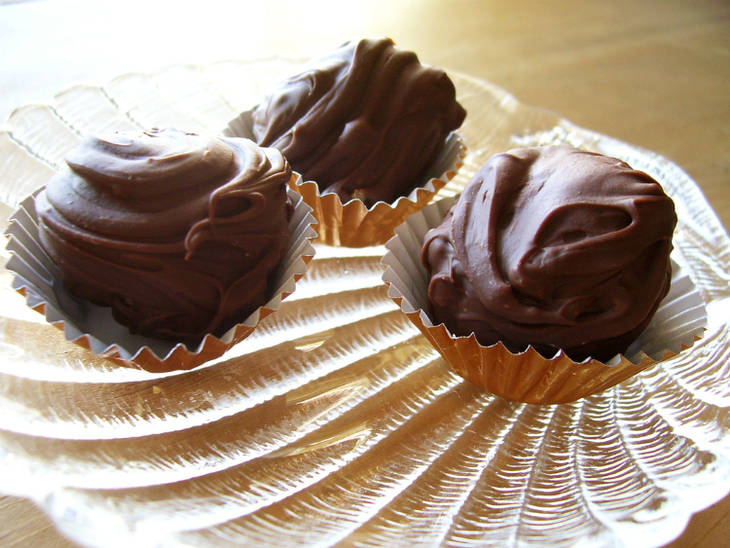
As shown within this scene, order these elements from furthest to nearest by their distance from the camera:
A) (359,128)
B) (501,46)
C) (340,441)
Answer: (501,46) < (359,128) < (340,441)

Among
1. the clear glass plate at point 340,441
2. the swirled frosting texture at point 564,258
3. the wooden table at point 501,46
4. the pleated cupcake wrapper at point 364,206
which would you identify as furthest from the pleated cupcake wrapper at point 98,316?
the wooden table at point 501,46

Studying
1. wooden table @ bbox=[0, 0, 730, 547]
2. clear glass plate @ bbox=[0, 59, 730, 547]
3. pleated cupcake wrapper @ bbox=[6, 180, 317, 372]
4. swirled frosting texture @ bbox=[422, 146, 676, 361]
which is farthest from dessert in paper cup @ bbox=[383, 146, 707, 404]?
wooden table @ bbox=[0, 0, 730, 547]

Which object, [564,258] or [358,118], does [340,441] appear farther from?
[358,118]

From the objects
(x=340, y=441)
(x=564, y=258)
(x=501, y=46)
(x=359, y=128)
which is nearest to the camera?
(x=564, y=258)

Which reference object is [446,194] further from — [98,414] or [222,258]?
[98,414]

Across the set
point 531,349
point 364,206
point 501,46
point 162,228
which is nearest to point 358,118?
point 364,206

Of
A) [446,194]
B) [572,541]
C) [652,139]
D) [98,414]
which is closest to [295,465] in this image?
[98,414]

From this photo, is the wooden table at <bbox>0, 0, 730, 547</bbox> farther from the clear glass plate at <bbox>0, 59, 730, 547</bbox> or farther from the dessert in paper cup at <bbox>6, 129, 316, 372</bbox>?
the dessert in paper cup at <bbox>6, 129, 316, 372</bbox>

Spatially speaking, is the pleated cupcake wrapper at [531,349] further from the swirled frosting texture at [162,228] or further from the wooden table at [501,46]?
the wooden table at [501,46]
